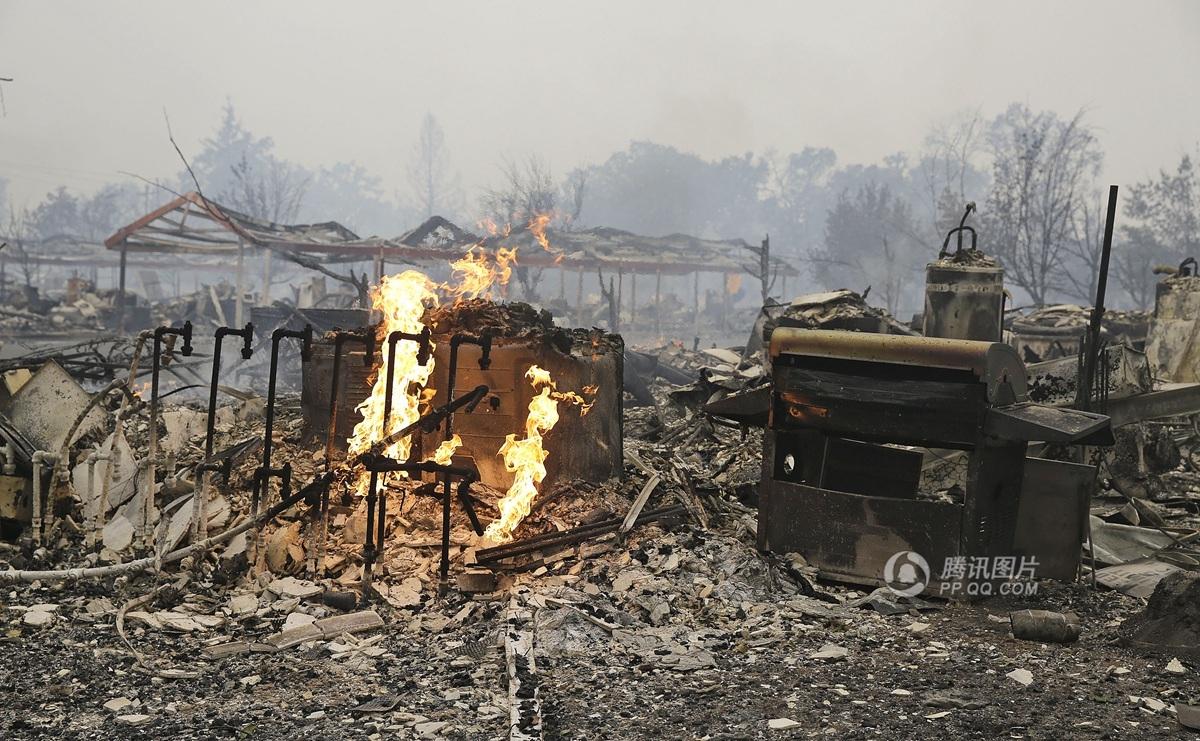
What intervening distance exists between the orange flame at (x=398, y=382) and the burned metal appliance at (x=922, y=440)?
3.16 meters

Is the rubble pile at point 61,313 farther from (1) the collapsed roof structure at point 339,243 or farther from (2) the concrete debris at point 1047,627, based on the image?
(2) the concrete debris at point 1047,627

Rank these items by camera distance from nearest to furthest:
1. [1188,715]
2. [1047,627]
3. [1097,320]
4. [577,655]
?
1. [1188,715]
2. [577,655]
3. [1047,627]
4. [1097,320]

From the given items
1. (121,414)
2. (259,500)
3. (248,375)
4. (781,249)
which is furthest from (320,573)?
(781,249)

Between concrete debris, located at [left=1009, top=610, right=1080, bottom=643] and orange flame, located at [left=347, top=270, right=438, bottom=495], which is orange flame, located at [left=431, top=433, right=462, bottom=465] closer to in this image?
orange flame, located at [left=347, top=270, right=438, bottom=495]

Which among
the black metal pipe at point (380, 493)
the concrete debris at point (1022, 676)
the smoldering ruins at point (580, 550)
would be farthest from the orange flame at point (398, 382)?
the concrete debris at point (1022, 676)

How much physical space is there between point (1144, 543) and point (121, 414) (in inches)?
368

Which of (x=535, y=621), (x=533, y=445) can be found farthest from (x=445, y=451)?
(x=535, y=621)

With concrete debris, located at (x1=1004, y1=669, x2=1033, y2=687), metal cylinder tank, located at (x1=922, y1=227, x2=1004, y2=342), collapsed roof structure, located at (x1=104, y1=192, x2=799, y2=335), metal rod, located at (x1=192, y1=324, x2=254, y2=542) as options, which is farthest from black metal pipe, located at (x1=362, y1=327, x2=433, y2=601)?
collapsed roof structure, located at (x1=104, y1=192, x2=799, y2=335)

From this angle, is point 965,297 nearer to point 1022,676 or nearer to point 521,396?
point 521,396

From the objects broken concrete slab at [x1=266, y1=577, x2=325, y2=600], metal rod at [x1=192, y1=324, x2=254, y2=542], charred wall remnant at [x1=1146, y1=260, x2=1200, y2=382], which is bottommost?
broken concrete slab at [x1=266, y1=577, x2=325, y2=600]

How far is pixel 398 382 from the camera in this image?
8.55m

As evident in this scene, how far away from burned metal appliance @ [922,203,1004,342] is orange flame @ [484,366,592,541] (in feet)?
23.7

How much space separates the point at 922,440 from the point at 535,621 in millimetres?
3269

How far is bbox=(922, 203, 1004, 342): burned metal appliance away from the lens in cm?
1400
